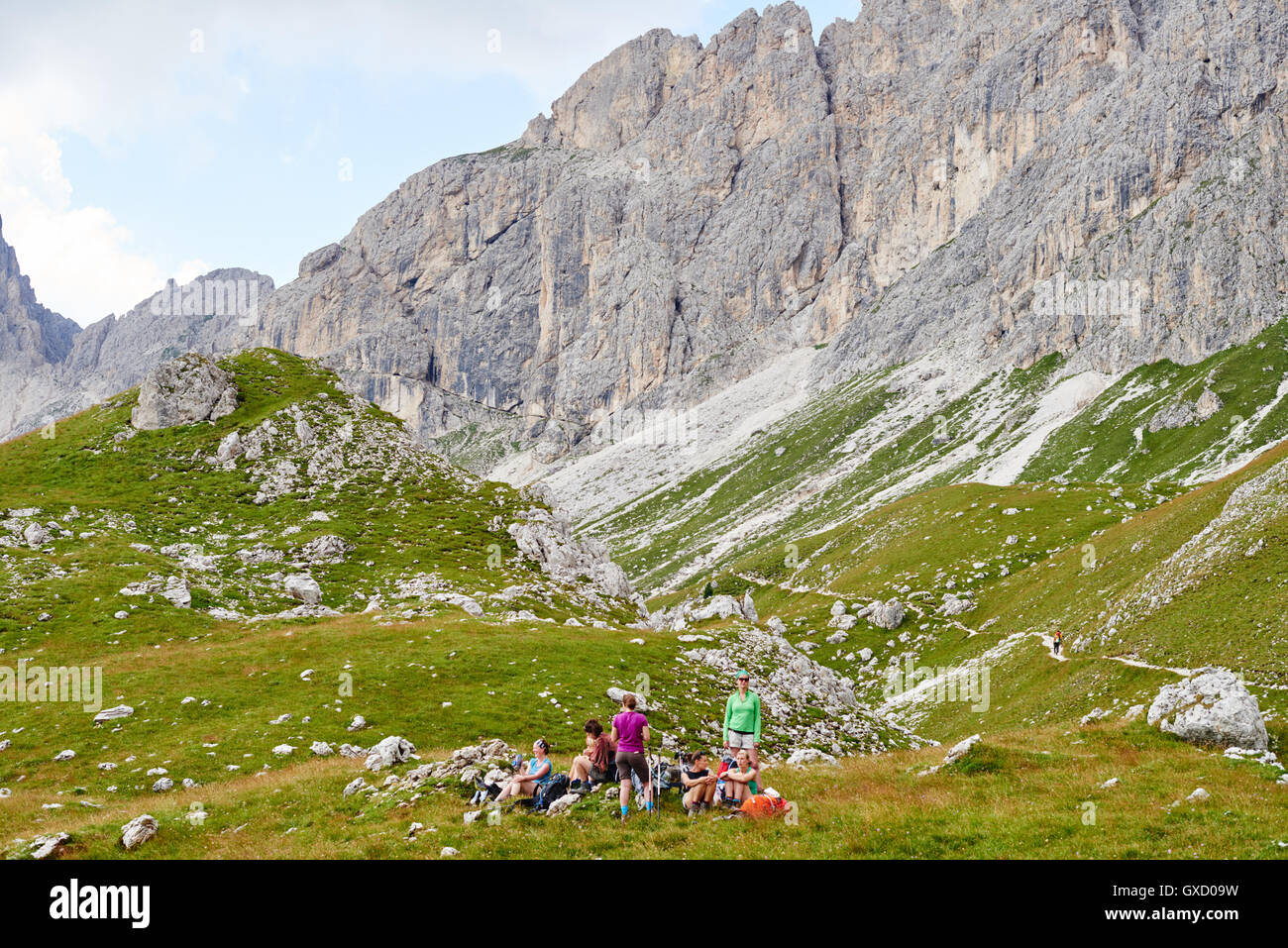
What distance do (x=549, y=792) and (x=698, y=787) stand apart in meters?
3.94

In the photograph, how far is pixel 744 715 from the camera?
2044 cm

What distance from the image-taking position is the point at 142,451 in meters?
56.6

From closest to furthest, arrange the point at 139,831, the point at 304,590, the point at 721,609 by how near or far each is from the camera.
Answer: the point at 139,831 < the point at 304,590 < the point at 721,609

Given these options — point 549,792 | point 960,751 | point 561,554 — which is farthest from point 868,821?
point 561,554

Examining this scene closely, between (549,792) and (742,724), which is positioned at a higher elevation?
(742,724)

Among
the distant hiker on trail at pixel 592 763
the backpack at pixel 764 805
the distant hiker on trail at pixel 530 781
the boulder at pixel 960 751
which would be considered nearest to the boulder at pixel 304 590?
the distant hiker on trail at pixel 592 763

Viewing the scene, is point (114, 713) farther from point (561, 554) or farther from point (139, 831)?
point (561, 554)

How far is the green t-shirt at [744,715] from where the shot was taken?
20.3 m

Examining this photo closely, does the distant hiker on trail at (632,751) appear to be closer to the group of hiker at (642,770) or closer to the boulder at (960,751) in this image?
the group of hiker at (642,770)

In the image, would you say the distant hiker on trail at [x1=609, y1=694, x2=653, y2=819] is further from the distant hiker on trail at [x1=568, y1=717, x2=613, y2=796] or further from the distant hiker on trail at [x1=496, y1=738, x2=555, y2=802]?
the distant hiker on trail at [x1=496, y1=738, x2=555, y2=802]
